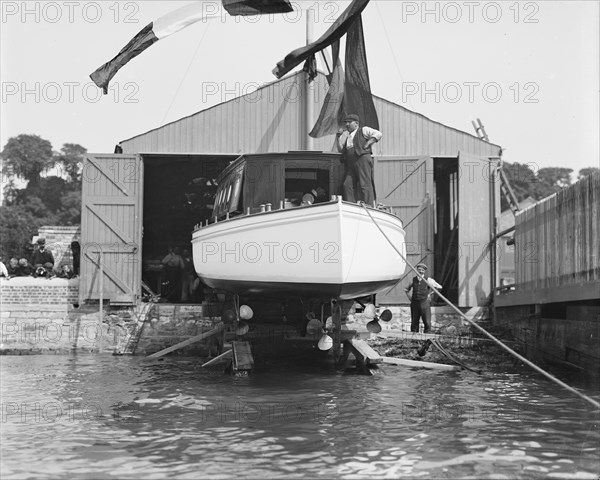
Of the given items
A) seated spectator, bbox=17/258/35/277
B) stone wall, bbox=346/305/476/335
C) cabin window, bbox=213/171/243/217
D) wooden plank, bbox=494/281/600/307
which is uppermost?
cabin window, bbox=213/171/243/217

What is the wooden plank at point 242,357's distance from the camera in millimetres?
11000

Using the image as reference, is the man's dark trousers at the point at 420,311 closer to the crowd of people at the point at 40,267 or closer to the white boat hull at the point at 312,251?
the white boat hull at the point at 312,251

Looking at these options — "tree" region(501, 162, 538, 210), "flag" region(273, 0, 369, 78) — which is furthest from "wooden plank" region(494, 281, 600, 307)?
"tree" region(501, 162, 538, 210)

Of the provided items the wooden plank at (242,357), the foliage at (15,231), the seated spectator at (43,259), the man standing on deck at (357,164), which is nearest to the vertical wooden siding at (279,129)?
the seated spectator at (43,259)

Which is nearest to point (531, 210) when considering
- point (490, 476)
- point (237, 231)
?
point (237, 231)

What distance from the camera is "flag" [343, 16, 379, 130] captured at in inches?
444

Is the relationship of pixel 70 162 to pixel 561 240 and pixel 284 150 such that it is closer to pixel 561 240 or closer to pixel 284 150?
pixel 284 150

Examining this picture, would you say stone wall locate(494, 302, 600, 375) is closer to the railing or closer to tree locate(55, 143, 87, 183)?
the railing

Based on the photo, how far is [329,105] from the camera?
12.8 m

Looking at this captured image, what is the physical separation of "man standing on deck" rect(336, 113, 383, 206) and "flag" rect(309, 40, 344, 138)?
1923 millimetres

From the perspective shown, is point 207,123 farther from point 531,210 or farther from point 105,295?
point 531,210

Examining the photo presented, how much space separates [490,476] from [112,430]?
11.4ft

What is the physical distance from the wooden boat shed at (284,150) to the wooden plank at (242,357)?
4.55m

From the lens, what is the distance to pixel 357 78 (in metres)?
11.4
